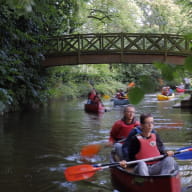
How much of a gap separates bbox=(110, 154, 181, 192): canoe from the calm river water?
2.34 feet

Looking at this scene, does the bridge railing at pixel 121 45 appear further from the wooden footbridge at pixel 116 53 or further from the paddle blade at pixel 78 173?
the paddle blade at pixel 78 173

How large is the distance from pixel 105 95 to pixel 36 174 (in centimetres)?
2370

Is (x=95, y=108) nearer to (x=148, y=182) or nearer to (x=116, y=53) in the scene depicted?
(x=116, y=53)

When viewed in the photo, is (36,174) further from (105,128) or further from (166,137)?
(105,128)

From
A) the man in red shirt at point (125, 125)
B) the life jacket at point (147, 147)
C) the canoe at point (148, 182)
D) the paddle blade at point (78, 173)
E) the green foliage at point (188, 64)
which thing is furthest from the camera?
the man in red shirt at point (125, 125)

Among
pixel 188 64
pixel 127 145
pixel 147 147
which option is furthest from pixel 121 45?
pixel 188 64

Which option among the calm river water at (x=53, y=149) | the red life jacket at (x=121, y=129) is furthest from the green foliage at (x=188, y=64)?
the red life jacket at (x=121, y=129)

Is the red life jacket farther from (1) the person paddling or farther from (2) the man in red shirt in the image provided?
(1) the person paddling

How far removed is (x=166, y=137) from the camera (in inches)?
393

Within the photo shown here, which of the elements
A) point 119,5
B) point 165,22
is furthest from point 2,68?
point 165,22

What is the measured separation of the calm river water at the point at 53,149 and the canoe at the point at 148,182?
71 centimetres

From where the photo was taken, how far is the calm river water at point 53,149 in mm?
5688

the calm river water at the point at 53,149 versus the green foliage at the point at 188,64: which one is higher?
Answer: the green foliage at the point at 188,64

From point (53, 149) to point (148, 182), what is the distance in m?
4.64
